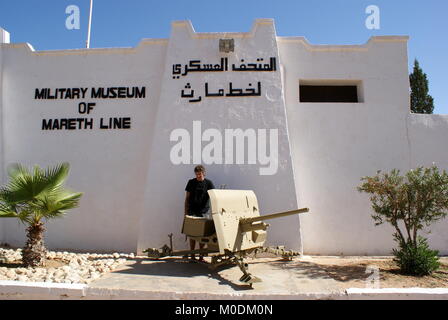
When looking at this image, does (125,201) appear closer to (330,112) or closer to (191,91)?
(191,91)

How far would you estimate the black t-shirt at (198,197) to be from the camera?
20.6 feet

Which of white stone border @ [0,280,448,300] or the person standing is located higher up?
the person standing

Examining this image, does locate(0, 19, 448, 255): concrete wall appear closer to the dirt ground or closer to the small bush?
the dirt ground

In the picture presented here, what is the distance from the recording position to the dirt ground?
5020 mm

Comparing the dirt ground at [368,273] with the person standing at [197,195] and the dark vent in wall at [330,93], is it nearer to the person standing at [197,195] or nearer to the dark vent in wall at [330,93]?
the person standing at [197,195]

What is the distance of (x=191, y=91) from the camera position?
7316 mm

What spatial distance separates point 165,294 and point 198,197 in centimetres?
214

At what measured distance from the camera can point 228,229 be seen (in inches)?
207

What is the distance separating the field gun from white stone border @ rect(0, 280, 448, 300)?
69 cm

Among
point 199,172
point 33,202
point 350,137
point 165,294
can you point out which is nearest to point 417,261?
point 350,137

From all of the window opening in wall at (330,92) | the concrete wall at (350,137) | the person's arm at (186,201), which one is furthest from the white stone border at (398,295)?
the window opening in wall at (330,92)

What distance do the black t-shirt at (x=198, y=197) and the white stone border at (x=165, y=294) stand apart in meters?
2.00

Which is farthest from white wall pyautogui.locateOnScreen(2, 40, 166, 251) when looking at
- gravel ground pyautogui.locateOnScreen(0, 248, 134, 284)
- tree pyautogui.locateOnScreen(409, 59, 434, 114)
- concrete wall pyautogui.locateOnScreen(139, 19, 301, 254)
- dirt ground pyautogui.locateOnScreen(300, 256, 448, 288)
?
tree pyautogui.locateOnScreen(409, 59, 434, 114)

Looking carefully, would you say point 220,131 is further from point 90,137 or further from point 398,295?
point 398,295
